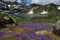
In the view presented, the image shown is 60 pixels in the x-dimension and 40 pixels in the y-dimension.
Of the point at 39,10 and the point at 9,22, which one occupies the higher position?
the point at 9,22

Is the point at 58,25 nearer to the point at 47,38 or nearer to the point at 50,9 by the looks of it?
the point at 47,38

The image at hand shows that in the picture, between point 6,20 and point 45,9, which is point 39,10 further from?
point 6,20

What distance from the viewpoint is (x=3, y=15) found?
2408 centimetres

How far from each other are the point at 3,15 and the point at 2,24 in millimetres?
1504

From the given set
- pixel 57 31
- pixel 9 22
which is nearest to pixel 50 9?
pixel 9 22

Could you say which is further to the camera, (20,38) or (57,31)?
(57,31)

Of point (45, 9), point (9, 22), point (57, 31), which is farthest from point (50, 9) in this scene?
point (57, 31)

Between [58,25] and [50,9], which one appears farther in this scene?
[50,9]

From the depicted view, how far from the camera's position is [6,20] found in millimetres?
23859

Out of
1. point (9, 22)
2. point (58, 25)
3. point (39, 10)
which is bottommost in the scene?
point (39, 10)

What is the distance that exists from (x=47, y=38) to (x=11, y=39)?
1.72 metres

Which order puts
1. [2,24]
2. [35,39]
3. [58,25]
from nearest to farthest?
[35,39], [58,25], [2,24]

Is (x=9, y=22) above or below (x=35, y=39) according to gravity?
below

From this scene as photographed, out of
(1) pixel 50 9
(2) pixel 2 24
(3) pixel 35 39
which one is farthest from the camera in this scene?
(1) pixel 50 9
